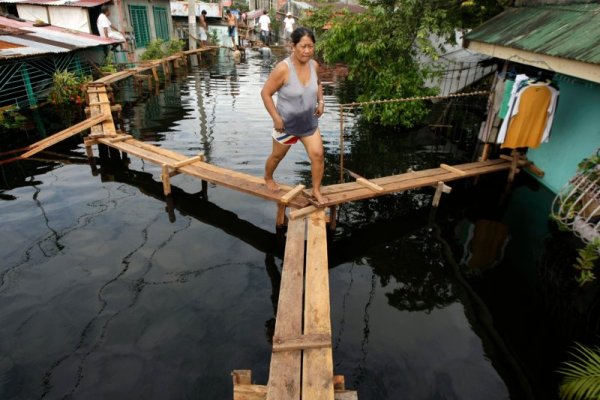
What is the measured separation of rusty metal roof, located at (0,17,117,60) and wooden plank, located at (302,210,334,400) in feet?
38.9

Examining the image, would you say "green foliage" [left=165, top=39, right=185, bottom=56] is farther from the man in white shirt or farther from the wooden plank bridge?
the wooden plank bridge

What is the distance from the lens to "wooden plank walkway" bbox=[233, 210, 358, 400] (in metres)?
3.06

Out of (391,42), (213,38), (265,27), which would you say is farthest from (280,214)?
(265,27)

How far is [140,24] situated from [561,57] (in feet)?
83.2

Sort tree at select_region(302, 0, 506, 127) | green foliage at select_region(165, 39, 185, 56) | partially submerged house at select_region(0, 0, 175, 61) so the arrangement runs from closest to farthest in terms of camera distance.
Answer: tree at select_region(302, 0, 506, 127) → partially submerged house at select_region(0, 0, 175, 61) → green foliage at select_region(165, 39, 185, 56)

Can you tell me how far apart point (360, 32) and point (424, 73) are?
235 centimetres

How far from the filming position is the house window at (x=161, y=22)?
26484mm

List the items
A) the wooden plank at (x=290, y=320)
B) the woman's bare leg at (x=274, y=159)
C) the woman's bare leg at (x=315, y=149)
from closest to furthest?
1. the wooden plank at (x=290, y=320)
2. the woman's bare leg at (x=315, y=149)
3. the woman's bare leg at (x=274, y=159)

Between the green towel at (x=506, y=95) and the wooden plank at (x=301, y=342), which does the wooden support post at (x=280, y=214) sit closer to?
the wooden plank at (x=301, y=342)

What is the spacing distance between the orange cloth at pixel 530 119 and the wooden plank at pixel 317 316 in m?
4.81

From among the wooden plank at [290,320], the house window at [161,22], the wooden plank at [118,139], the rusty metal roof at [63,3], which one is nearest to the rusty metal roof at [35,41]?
the rusty metal roof at [63,3]

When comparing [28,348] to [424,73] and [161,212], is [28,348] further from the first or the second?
[424,73]

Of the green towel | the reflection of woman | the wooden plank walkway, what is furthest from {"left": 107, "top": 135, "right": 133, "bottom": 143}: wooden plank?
the green towel

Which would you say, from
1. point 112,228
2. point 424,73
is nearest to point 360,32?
point 424,73
